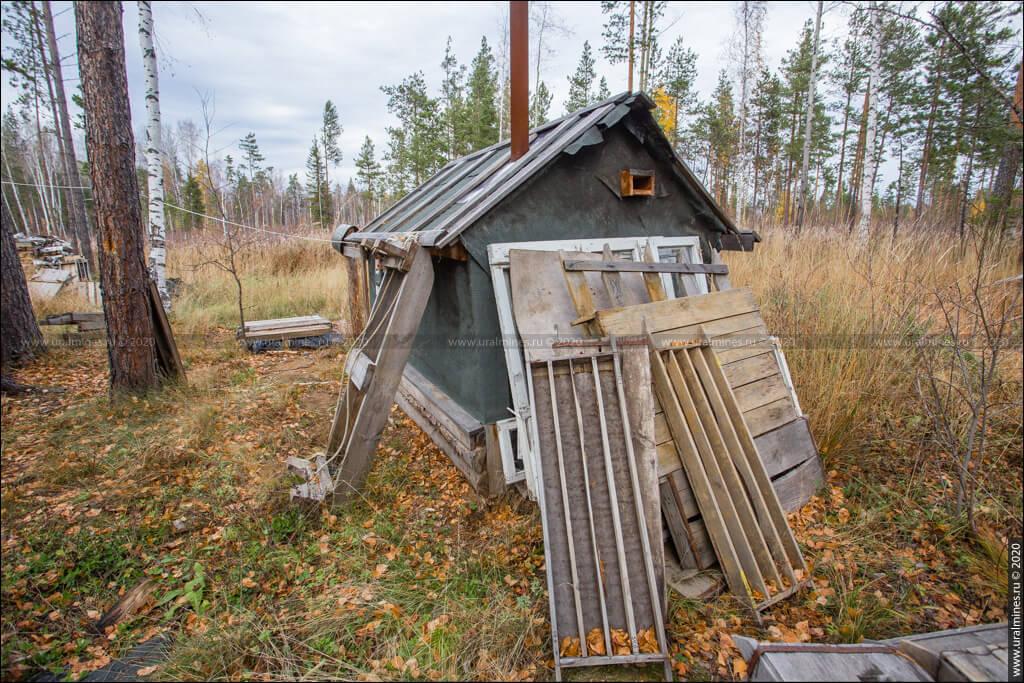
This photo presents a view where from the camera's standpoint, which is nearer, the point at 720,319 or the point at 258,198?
the point at 720,319

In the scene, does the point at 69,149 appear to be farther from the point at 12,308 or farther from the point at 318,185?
the point at 318,185

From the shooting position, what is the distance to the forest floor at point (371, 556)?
2404 mm

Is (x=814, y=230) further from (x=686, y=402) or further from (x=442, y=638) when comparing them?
(x=442, y=638)

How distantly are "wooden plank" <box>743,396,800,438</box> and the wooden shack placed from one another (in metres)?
1.28

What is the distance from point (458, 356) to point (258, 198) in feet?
170

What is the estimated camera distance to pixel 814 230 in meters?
8.31

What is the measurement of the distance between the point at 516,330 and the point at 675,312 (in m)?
1.19

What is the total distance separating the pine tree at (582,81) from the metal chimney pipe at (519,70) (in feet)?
55.1

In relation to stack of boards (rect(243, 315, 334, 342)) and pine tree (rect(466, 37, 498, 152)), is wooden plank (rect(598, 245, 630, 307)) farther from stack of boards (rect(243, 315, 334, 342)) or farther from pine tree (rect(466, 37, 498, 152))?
pine tree (rect(466, 37, 498, 152))

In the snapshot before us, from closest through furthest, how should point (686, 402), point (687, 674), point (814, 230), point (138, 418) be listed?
1. point (687, 674)
2. point (686, 402)
3. point (138, 418)
4. point (814, 230)

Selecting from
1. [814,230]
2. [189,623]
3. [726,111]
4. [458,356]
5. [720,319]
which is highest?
[726,111]

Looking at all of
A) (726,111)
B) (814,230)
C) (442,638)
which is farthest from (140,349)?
(726,111)

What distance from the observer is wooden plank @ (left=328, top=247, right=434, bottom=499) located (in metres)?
3.51

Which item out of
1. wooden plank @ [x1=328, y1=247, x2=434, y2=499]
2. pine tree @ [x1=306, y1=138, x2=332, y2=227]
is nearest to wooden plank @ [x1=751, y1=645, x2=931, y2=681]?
wooden plank @ [x1=328, y1=247, x2=434, y2=499]
